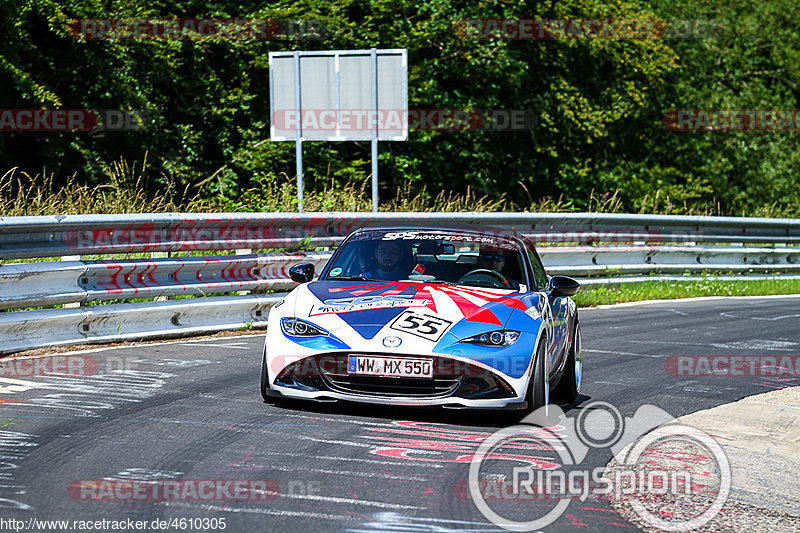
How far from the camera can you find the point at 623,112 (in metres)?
34.0

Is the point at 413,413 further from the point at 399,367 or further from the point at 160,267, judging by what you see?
the point at 160,267

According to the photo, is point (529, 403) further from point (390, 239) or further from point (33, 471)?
point (33, 471)

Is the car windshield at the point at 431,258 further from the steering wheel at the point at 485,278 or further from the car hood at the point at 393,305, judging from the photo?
the car hood at the point at 393,305

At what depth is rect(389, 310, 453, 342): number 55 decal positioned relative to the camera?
7.21 m

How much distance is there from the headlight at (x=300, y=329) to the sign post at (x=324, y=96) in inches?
450

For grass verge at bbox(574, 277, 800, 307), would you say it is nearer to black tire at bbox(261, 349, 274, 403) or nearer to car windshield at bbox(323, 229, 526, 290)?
car windshield at bbox(323, 229, 526, 290)

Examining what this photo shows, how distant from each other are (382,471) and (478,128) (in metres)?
25.5

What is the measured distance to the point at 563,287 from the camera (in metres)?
8.45

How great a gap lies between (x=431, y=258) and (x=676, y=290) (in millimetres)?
11122

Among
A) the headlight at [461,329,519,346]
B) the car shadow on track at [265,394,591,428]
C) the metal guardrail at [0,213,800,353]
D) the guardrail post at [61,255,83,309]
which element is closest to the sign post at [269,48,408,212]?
the metal guardrail at [0,213,800,353]

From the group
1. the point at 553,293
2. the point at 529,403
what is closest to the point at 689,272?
the point at 553,293

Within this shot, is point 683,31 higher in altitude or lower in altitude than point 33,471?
higher

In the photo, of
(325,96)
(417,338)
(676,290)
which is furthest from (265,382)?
(676,290)

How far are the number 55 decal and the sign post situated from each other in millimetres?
11635
